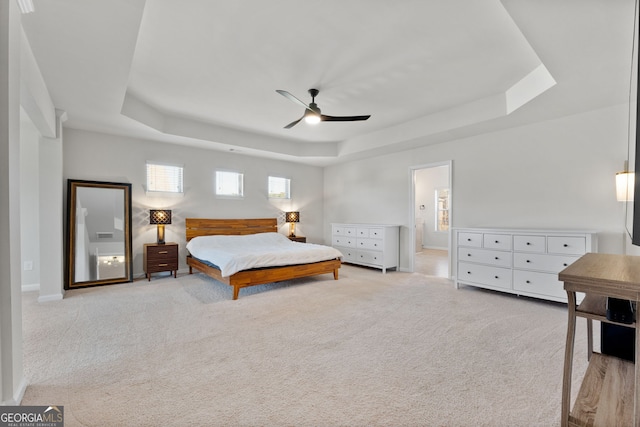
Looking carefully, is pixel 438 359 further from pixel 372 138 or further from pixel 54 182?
pixel 54 182

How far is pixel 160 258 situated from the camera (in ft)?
17.0

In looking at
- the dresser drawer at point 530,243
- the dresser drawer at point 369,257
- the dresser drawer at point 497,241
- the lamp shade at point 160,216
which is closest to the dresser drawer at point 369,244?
the dresser drawer at point 369,257

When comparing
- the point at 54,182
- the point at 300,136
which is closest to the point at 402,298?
the point at 300,136

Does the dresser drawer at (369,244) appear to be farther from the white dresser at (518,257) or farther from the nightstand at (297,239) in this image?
the white dresser at (518,257)

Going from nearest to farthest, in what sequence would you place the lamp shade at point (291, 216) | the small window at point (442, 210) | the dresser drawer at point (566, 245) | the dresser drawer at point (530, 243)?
the dresser drawer at point (566, 245) → the dresser drawer at point (530, 243) → the lamp shade at point (291, 216) → the small window at point (442, 210)

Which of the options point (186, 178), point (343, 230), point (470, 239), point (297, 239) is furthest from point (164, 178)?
point (470, 239)

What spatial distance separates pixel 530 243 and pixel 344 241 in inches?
145

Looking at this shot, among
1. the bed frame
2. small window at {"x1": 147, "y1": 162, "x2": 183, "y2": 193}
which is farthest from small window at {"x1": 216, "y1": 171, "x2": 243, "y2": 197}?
small window at {"x1": 147, "y1": 162, "x2": 183, "y2": 193}

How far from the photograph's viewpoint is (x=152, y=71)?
340 cm

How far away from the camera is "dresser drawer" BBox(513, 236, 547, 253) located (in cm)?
376

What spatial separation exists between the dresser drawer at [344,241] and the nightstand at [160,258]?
344 centimetres

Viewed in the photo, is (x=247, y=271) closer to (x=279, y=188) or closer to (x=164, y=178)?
(x=164, y=178)

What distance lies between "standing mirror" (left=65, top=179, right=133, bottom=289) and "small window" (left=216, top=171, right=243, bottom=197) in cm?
168

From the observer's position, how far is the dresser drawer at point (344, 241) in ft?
21.6
